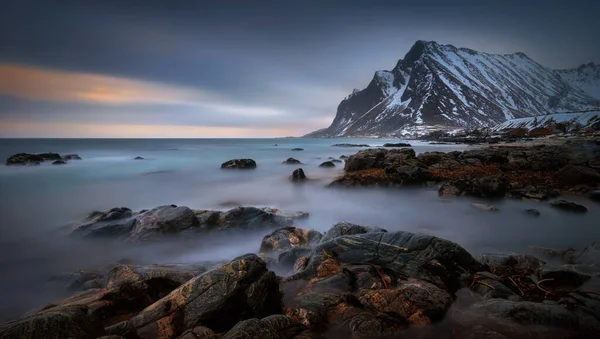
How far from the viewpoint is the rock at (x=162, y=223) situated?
1144cm

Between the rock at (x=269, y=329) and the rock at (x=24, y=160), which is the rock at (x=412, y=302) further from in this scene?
the rock at (x=24, y=160)

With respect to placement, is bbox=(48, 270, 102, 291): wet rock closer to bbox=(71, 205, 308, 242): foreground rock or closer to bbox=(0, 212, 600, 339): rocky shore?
bbox=(0, 212, 600, 339): rocky shore

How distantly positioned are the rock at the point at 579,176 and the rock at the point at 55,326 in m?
22.3

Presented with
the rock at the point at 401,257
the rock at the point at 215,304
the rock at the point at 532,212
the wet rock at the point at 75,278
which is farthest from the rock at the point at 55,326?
the rock at the point at 532,212

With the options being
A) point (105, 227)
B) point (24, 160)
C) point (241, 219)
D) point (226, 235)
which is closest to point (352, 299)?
point (226, 235)

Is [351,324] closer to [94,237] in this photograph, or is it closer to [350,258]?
[350,258]

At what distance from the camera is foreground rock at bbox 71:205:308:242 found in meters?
11.6

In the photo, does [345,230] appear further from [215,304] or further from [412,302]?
[215,304]

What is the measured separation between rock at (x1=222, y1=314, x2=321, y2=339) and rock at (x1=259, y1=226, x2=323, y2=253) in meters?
5.45

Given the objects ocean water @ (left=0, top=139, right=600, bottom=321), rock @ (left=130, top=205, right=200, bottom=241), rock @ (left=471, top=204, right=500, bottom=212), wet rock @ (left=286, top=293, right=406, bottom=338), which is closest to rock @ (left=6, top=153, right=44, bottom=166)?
ocean water @ (left=0, top=139, right=600, bottom=321)

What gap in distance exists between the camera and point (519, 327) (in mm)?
4625

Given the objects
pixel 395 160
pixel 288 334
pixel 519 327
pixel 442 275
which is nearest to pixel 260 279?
pixel 288 334

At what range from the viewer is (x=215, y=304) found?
190 inches

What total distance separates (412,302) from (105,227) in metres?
12.1
